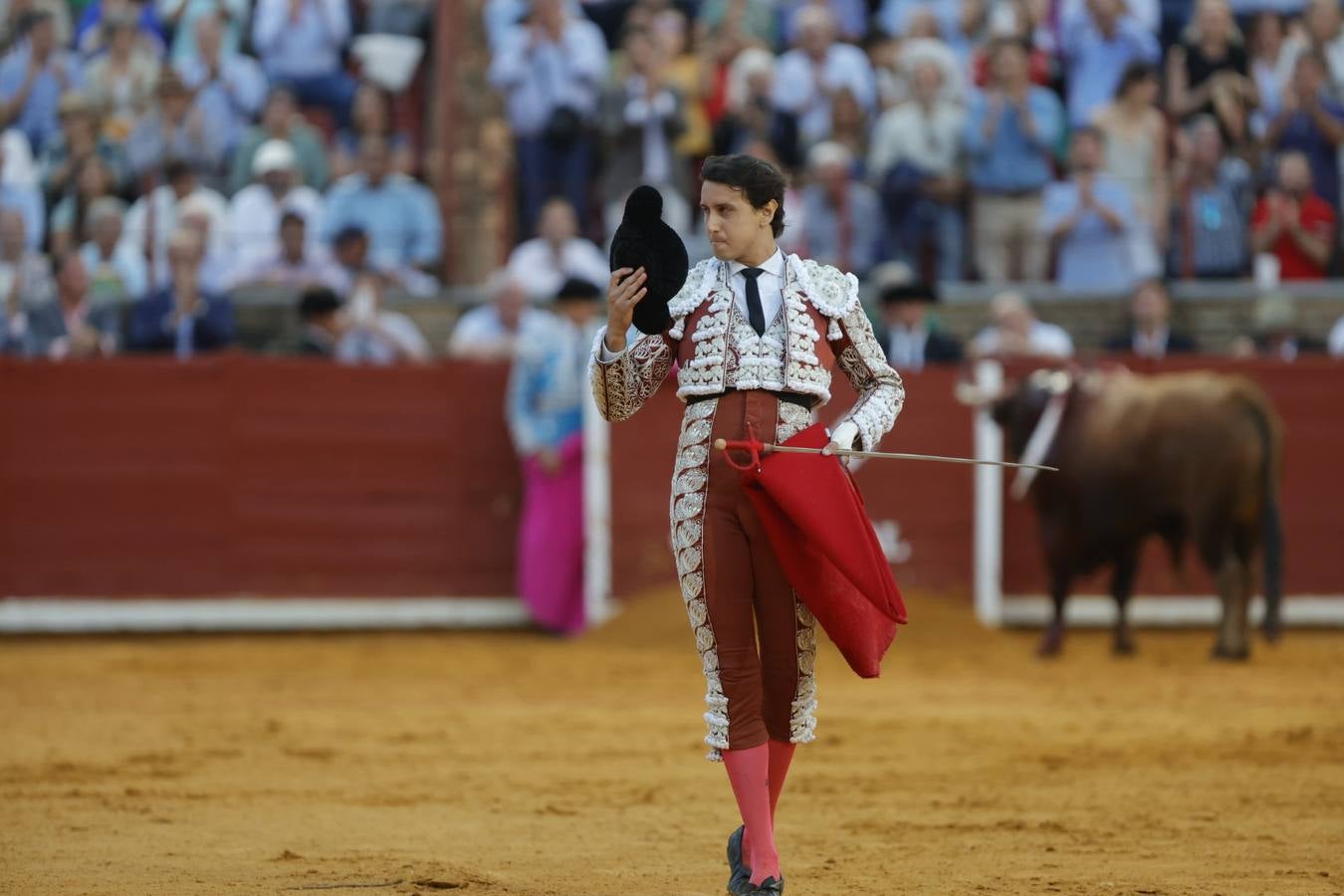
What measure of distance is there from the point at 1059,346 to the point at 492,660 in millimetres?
3520

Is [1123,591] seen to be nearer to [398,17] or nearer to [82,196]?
[398,17]

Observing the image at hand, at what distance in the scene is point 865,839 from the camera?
189 inches

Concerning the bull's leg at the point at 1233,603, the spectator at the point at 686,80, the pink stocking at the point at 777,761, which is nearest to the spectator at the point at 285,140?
the spectator at the point at 686,80

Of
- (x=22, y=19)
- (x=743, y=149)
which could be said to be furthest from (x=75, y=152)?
(x=743, y=149)

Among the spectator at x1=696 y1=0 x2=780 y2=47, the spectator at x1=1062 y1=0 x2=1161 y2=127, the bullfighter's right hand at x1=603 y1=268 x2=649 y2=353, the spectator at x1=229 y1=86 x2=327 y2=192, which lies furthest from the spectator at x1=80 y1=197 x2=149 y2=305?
the bullfighter's right hand at x1=603 y1=268 x2=649 y2=353

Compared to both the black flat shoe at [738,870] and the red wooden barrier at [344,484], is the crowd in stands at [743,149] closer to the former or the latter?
the red wooden barrier at [344,484]

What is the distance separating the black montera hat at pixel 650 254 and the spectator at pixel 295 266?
7.07m

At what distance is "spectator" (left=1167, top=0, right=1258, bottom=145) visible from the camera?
11.4 meters

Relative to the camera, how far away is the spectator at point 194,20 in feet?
38.9

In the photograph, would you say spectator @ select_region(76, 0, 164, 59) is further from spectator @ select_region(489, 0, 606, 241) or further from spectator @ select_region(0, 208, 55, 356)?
spectator @ select_region(489, 0, 606, 241)

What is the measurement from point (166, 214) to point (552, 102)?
7.41 ft

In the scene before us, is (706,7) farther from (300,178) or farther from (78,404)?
(78,404)

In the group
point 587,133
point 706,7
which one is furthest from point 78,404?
point 706,7

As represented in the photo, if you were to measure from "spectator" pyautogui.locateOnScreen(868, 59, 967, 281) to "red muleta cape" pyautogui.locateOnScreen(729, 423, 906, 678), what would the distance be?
7.30 m
